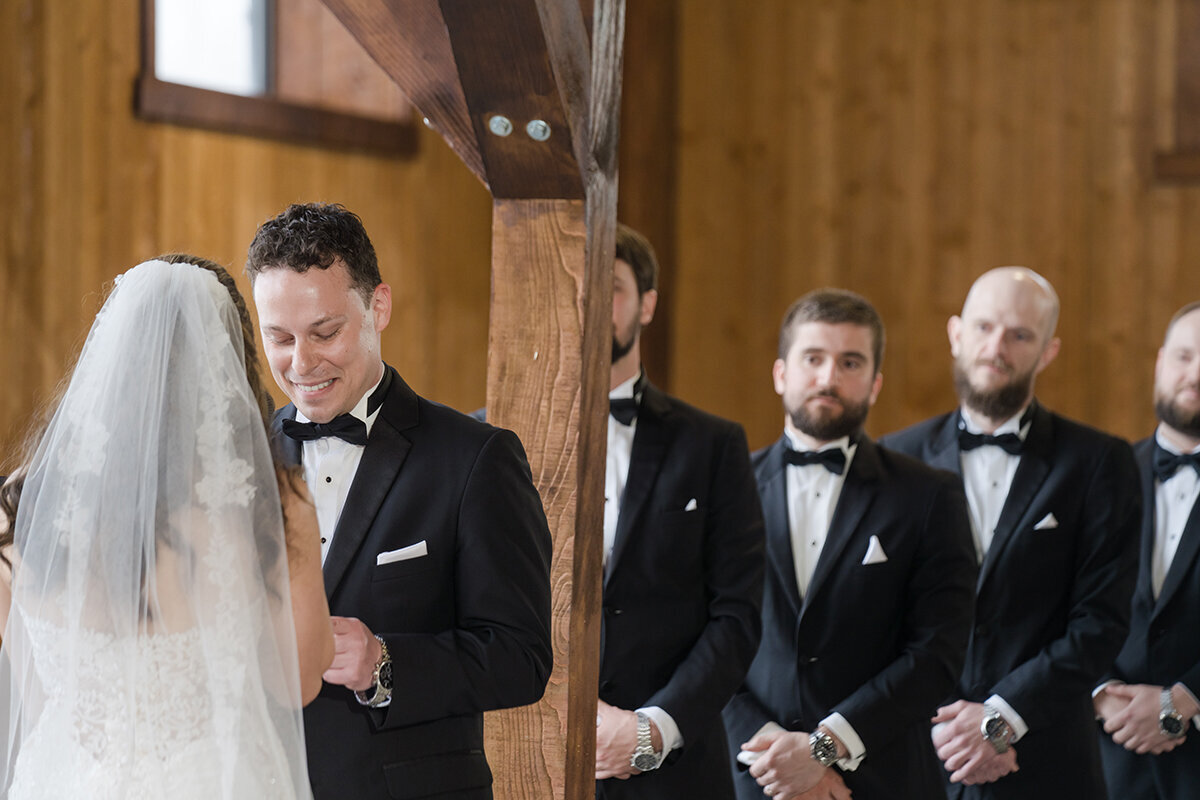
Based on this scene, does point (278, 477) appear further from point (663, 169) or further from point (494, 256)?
point (663, 169)

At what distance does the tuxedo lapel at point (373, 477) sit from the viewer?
6.11 feet

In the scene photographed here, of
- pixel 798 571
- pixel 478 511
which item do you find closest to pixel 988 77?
pixel 798 571

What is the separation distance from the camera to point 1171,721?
129 inches

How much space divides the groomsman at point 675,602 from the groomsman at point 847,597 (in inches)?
8.3

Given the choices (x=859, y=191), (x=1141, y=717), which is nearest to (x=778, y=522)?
(x=1141, y=717)

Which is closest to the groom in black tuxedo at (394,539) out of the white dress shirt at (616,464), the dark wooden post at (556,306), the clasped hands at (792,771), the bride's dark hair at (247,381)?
the bride's dark hair at (247,381)

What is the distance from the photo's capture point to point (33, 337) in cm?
407

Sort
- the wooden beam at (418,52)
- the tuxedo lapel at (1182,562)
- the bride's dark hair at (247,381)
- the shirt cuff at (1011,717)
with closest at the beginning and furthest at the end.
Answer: the bride's dark hair at (247,381) < the wooden beam at (418,52) < the shirt cuff at (1011,717) < the tuxedo lapel at (1182,562)

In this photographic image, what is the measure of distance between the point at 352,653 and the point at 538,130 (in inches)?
32.5

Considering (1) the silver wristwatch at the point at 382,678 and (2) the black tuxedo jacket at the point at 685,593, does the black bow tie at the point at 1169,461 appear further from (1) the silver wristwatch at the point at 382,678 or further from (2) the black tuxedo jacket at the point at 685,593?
(1) the silver wristwatch at the point at 382,678

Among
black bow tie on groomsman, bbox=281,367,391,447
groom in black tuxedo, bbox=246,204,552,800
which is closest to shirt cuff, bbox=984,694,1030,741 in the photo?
groom in black tuxedo, bbox=246,204,552,800

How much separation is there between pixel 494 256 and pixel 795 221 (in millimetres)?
4153

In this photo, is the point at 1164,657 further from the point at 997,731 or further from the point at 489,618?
the point at 489,618

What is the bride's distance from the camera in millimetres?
1561
